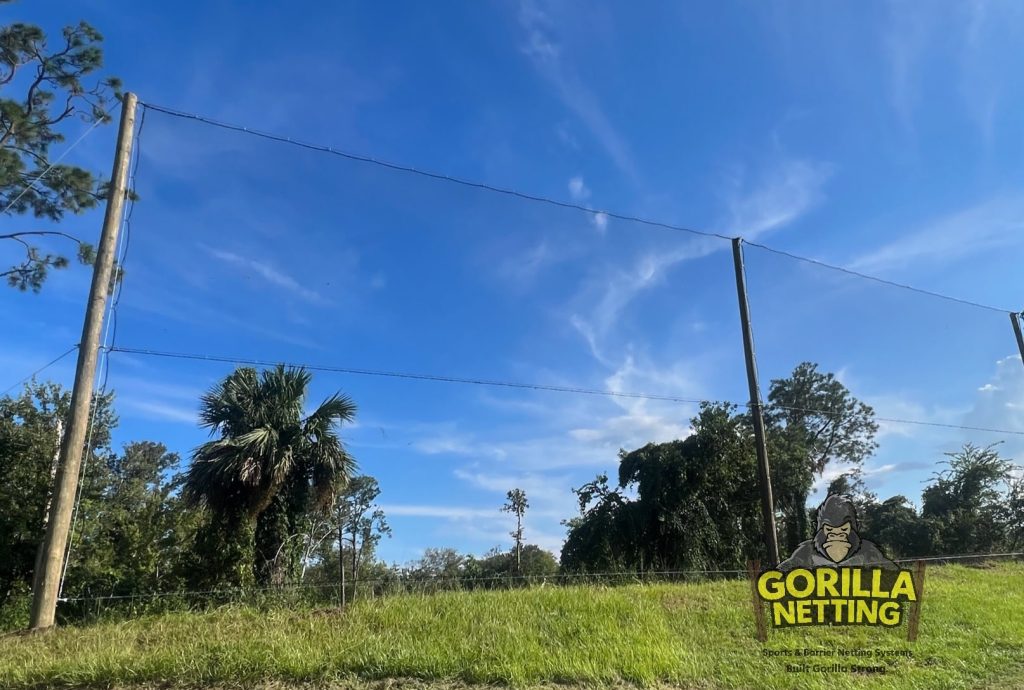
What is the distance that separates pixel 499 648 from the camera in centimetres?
596

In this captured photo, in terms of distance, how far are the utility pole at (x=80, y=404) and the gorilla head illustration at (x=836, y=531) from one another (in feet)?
29.7

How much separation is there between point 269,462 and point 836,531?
10.9 m

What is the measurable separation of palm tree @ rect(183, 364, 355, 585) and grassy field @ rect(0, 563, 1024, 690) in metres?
6.12

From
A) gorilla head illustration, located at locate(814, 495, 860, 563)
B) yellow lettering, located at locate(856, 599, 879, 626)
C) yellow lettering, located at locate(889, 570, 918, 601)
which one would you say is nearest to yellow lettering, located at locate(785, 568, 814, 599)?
yellow lettering, located at locate(856, 599, 879, 626)

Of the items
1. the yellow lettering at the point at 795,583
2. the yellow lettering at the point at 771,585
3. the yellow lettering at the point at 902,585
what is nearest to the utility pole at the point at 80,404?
the yellow lettering at the point at 771,585

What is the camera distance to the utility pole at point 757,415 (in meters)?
11.1

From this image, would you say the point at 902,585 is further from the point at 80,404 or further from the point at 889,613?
the point at 80,404

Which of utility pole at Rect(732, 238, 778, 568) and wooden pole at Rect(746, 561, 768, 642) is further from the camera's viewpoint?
utility pole at Rect(732, 238, 778, 568)

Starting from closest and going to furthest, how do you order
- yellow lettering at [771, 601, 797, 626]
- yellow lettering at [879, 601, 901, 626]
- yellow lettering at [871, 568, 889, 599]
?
yellow lettering at [771, 601, 797, 626] → yellow lettering at [879, 601, 901, 626] → yellow lettering at [871, 568, 889, 599]

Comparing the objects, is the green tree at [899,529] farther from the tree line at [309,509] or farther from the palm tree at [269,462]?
the palm tree at [269,462]

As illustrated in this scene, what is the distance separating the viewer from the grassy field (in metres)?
5.41

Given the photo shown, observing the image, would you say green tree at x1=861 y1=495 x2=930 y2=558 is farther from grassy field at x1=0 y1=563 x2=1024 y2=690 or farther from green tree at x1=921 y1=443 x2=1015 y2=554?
grassy field at x1=0 y1=563 x2=1024 y2=690

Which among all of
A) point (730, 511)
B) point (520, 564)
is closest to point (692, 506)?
point (730, 511)

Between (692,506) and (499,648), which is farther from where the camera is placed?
(692,506)
